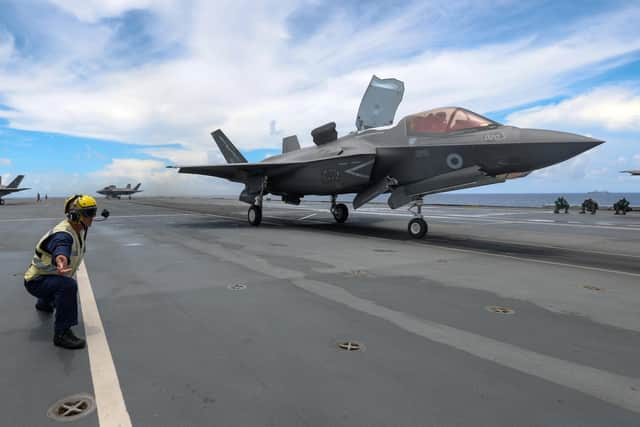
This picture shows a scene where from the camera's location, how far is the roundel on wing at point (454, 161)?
27.4 ft

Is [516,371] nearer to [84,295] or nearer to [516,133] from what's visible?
[84,295]

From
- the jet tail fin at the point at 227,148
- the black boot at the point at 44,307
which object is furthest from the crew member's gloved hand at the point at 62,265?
the jet tail fin at the point at 227,148

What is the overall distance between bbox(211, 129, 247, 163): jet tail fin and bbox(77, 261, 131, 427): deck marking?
606 inches

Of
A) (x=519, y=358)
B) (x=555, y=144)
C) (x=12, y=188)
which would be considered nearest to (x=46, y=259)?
(x=519, y=358)

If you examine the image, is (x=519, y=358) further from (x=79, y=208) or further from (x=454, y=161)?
(x=454, y=161)

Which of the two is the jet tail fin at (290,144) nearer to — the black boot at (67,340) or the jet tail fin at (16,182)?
the black boot at (67,340)

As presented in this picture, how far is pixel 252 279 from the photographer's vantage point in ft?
16.5

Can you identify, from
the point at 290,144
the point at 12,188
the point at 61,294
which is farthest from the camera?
the point at 12,188

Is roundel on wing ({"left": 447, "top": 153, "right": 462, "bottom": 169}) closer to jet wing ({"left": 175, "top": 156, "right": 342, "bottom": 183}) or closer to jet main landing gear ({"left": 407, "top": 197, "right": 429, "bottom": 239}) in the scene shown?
jet main landing gear ({"left": 407, "top": 197, "right": 429, "bottom": 239})

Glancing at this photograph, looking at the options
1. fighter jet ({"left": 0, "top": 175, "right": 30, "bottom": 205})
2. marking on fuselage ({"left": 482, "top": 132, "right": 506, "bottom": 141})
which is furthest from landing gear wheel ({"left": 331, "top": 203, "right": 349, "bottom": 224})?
fighter jet ({"left": 0, "top": 175, "right": 30, "bottom": 205})

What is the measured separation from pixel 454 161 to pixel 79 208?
296 inches

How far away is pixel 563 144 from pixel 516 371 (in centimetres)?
586

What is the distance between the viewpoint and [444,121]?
28.6 ft

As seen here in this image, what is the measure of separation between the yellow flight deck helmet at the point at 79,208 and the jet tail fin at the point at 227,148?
15359 millimetres
